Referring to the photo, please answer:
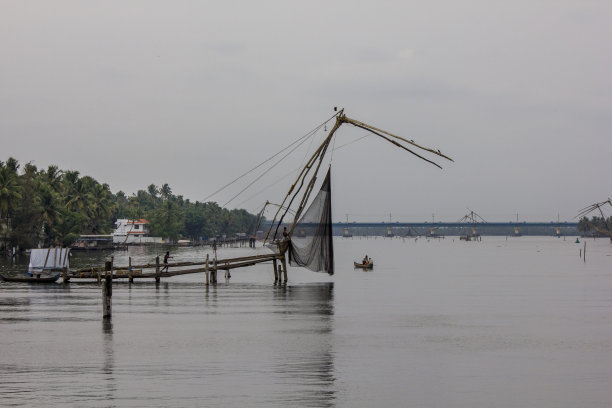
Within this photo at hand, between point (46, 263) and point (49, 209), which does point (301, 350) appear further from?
point (49, 209)

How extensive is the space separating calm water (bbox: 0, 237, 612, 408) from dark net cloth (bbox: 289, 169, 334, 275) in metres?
4.25

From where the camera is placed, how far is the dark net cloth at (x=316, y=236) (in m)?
62.8

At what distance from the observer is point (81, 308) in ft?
161

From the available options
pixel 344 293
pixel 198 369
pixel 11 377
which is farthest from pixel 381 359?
pixel 344 293

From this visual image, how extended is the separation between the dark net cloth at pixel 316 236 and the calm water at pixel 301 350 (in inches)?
167

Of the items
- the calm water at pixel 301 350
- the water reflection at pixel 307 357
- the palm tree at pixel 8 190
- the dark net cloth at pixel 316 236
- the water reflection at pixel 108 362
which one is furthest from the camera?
the palm tree at pixel 8 190

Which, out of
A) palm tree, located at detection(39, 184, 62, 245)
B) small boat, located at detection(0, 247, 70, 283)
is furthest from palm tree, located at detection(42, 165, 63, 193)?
small boat, located at detection(0, 247, 70, 283)

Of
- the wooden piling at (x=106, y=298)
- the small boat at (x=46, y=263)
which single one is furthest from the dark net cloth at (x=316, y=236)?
the wooden piling at (x=106, y=298)

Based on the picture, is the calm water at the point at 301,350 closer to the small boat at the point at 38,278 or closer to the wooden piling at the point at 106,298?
the wooden piling at the point at 106,298

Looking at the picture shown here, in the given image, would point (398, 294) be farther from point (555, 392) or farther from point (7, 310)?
point (555, 392)

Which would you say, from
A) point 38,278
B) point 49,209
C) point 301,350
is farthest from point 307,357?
point 49,209

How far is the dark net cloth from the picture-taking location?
62.8m

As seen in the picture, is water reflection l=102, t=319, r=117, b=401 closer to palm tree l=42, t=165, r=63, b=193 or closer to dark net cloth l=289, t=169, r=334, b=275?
dark net cloth l=289, t=169, r=334, b=275

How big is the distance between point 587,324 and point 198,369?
25.1m
